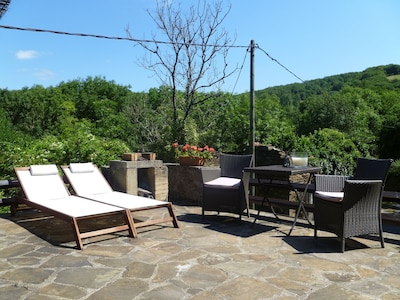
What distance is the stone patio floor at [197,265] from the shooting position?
2.65 m

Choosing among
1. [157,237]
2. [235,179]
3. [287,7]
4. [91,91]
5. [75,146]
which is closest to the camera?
[157,237]

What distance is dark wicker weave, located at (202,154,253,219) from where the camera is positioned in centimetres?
468

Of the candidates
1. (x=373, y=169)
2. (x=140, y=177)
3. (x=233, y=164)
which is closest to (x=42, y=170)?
(x=140, y=177)

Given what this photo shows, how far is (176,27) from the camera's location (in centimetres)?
939

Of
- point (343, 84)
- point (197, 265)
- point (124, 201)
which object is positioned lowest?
point (197, 265)

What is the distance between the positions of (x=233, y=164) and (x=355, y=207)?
203 cm

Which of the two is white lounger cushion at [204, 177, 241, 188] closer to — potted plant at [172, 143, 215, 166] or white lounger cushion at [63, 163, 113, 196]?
potted plant at [172, 143, 215, 166]

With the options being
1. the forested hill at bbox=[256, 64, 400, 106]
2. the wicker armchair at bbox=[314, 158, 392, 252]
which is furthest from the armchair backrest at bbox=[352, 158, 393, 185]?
the forested hill at bbox=[256, 64, 400, 106]

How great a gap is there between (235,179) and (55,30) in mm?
3861

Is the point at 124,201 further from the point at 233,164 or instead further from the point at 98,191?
the point at 233,164

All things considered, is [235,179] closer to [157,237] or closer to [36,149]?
[157,237]

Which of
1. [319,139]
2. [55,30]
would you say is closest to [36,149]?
[55,30]

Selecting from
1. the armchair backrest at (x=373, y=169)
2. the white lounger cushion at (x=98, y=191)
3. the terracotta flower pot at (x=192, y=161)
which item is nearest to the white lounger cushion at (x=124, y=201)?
the white lounger cushion at (x=98, y=191)

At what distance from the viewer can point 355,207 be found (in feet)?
11.7
